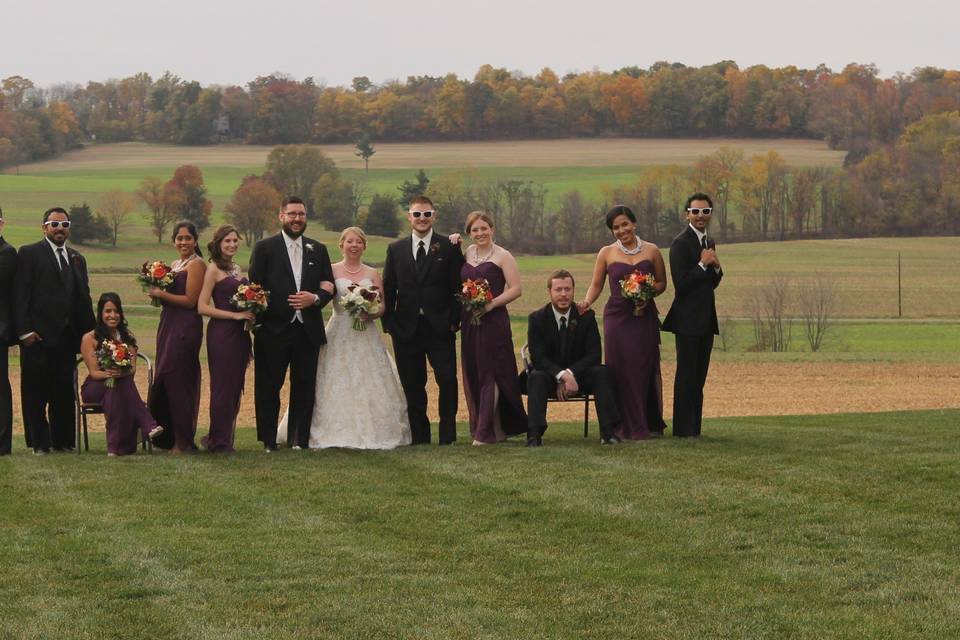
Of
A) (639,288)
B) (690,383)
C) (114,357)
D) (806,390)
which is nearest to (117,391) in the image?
(114,357)

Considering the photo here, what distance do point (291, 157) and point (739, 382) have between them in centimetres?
8004

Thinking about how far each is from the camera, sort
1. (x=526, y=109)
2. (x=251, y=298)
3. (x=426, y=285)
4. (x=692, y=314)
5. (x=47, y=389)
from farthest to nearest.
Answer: (x=526, y=109) < (x=426, y=285) < (x=47, y=389) < (x=692, y=314) < (x=251, y=298)

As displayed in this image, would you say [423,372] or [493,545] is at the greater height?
[423,372]

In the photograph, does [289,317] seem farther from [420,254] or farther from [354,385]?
[420,254]

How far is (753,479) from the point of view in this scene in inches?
435

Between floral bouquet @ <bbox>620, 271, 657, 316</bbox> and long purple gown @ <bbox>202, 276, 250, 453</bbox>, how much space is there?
11.1ft

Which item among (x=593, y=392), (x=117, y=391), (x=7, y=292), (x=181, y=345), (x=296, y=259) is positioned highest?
(x=296, y=259)

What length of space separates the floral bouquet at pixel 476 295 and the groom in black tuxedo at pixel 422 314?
0.29m

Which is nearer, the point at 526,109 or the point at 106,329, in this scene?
the point at 106,329

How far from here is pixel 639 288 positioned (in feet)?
45.6

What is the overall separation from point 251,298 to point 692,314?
153 inches

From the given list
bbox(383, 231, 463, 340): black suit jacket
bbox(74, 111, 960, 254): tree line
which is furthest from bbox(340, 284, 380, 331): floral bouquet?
bbox(74, 111, 960, 254): tree line

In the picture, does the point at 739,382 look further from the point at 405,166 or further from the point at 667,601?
the point at 405,166

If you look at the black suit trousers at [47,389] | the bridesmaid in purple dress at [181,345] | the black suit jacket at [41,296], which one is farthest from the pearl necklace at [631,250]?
the black suit trousers at [47,389]
